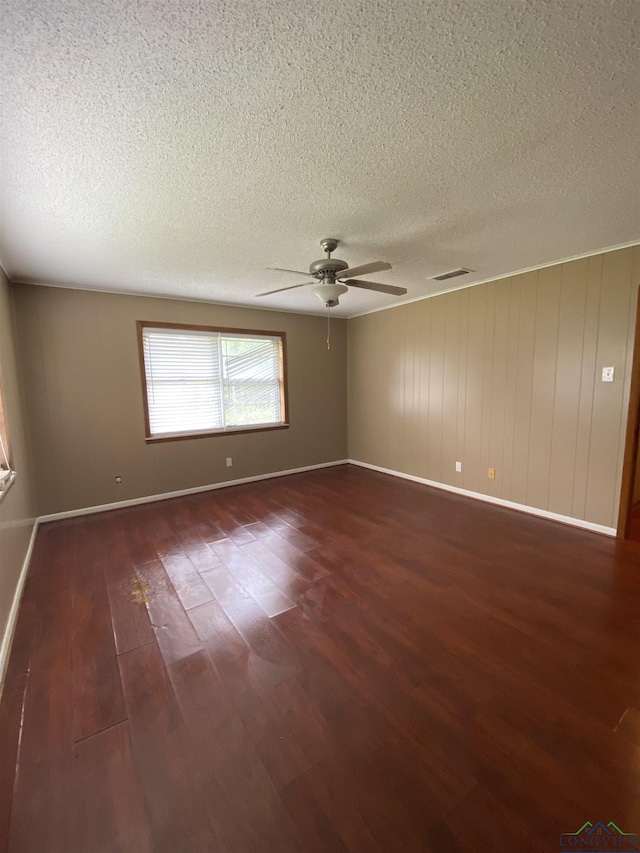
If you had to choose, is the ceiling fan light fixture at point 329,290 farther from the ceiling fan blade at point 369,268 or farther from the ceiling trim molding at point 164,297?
the ceiling trim molding at point 164,297

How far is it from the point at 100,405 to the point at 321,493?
2716mm

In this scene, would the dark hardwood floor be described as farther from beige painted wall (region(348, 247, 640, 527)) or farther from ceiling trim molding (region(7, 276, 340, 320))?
ceiling trim molding (region(7, 276, 340, 320))

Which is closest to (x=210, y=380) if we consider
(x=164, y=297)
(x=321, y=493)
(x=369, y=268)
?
(x=164, y=297)

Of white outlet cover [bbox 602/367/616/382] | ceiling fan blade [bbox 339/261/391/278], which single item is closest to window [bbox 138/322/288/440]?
ceiling fan blade [bbox 339/261/391/278]

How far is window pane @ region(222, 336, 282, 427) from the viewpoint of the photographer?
4.54 meters

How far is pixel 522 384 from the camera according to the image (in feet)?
11.3

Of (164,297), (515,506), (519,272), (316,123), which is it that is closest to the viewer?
(316,123)

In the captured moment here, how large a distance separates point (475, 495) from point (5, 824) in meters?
4.03

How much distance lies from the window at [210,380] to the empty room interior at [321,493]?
0.06m

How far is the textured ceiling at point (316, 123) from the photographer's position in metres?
0.99

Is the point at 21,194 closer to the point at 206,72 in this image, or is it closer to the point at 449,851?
the point at 206,72

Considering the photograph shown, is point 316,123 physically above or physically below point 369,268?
above

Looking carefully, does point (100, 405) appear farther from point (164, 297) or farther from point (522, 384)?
point (522, 384)

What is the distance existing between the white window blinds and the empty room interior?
0.21 ft
